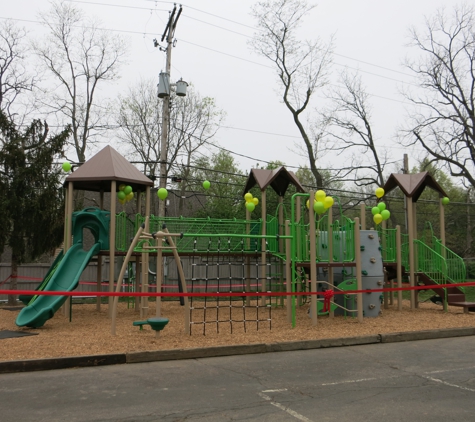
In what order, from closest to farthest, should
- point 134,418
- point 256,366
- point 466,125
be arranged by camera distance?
point 134,418
point 256,366
point 466,125

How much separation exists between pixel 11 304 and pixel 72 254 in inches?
233

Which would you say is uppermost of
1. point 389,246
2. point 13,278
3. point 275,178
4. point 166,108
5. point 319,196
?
point 166,108

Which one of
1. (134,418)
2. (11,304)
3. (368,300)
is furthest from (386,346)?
(11,304)

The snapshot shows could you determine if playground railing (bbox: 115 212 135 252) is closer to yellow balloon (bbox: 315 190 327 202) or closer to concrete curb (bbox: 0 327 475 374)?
yellow balloon (bbox: 315 190 327 202)

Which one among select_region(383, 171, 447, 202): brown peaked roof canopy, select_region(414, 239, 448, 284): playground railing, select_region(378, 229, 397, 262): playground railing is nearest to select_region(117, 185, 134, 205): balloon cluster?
select_region(378, 229, 397, 262): playground railing

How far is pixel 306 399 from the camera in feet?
18.2

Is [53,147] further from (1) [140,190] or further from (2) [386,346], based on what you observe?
(2) [386,346]

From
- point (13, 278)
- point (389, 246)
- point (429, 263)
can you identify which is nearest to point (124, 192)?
point (13, 278)

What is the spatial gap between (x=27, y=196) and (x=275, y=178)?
27.8 feet

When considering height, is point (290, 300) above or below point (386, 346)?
above

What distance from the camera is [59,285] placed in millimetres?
11555

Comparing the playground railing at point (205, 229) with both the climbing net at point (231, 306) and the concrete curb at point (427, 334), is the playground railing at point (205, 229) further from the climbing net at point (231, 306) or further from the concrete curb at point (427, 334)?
the concrete curb at point (427, 334)

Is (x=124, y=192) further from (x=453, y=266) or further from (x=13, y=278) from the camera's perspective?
(x=453, y=266)

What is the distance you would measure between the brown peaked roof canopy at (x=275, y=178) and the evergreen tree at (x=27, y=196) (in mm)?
6785
